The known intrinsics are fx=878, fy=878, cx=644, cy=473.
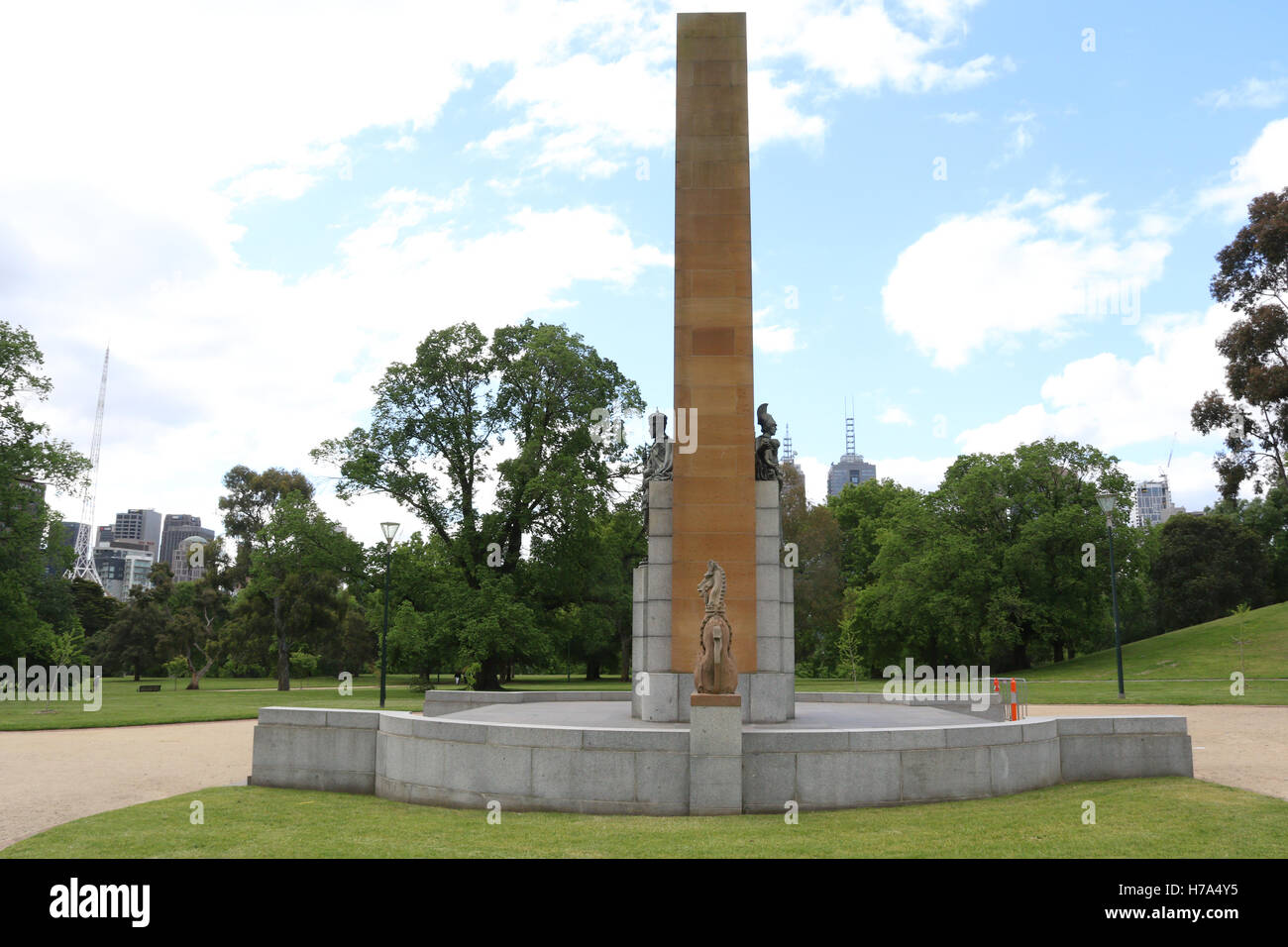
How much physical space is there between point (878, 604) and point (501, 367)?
96.3 ft

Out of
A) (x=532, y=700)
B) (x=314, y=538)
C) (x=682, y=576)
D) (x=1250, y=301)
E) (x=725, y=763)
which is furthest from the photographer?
(x=1250, y=301)

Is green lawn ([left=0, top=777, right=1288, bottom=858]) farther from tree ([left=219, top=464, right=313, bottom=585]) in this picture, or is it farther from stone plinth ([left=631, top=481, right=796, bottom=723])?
tree ([left=219, top=464, right=313, bottom=585])

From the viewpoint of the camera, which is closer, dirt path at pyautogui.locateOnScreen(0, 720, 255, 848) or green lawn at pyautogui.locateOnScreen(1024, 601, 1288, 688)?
dirt path at pyautogui.locateOnScreen(0, 720, 255, 848)

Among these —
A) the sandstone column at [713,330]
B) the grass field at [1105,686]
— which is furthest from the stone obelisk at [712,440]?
the grass field at [1105,686]

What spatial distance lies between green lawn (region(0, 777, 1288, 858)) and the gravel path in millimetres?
1616

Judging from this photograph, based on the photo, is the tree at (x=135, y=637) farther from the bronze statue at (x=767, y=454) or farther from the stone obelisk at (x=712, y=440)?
the bronze statue at (x=767, y=454)

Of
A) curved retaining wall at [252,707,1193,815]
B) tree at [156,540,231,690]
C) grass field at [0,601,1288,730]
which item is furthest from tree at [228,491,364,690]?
curved retaining wall at [252,707,1193,815]

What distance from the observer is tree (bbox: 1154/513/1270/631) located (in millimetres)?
68188

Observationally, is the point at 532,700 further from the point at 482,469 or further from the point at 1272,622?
the point at 1272,622

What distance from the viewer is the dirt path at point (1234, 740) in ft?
48.8

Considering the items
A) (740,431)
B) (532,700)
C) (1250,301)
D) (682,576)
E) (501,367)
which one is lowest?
(532,700)
